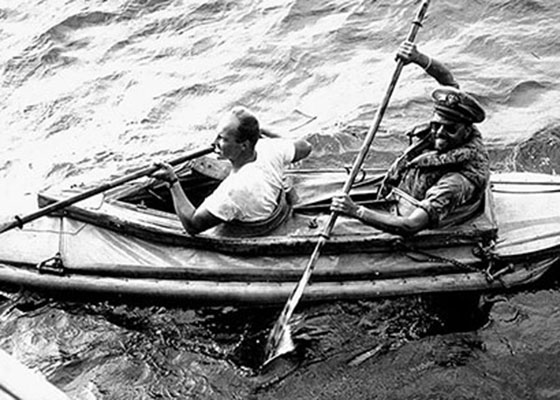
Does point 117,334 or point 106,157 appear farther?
point 106,157

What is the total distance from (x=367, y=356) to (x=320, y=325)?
0.45 m

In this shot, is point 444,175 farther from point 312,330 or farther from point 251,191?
point 312,330

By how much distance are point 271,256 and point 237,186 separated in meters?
0.65

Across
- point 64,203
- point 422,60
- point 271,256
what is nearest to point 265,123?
point 422,60

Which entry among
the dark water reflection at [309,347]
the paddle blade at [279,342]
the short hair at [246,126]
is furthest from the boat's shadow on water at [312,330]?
the short hair at [246,126]

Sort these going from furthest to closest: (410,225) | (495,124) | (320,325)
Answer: (495,124)
(320,325)
(410,225)

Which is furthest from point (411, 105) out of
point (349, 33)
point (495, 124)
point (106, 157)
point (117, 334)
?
point (117, 334)

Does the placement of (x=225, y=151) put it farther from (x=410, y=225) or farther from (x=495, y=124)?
(x=495, y=124)

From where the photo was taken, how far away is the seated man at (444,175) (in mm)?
6180

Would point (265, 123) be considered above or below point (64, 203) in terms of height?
below

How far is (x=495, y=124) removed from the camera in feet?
30.4

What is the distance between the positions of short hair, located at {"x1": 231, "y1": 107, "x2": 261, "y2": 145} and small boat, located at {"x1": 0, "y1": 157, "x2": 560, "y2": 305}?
0.76 m

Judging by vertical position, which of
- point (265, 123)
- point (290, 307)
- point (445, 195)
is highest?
point (445, 195)

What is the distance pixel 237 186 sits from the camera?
6.22 m
